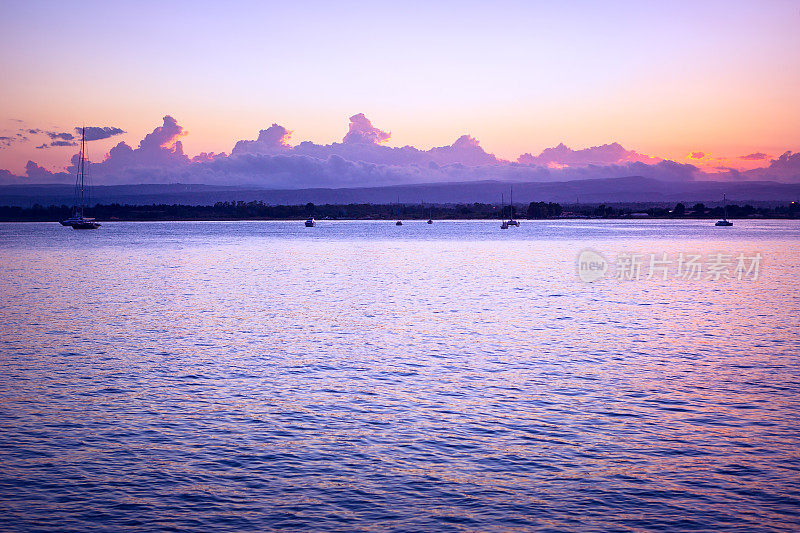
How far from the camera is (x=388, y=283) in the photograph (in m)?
75.6

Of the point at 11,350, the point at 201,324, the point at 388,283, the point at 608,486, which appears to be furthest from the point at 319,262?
the point at 608,486

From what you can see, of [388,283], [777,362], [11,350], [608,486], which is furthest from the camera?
[388,283]

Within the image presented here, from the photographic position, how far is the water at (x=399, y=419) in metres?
15.9

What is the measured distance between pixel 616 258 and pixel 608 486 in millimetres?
110299

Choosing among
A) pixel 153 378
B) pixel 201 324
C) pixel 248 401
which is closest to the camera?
pixel 248 401

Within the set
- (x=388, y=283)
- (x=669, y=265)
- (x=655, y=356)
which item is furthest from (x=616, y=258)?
(x=655, y=356)

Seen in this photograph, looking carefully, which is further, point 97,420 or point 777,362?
point 777,362

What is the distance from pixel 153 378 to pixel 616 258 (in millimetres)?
104943

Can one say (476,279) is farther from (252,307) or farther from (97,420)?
(97,420)

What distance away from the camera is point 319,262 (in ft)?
369

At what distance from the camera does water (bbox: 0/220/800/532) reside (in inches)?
627

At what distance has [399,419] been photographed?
75.5ft

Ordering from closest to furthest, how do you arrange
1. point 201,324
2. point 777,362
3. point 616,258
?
point 777,362
point 201,324
point 616,258

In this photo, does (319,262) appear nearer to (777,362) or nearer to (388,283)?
(388,283)
